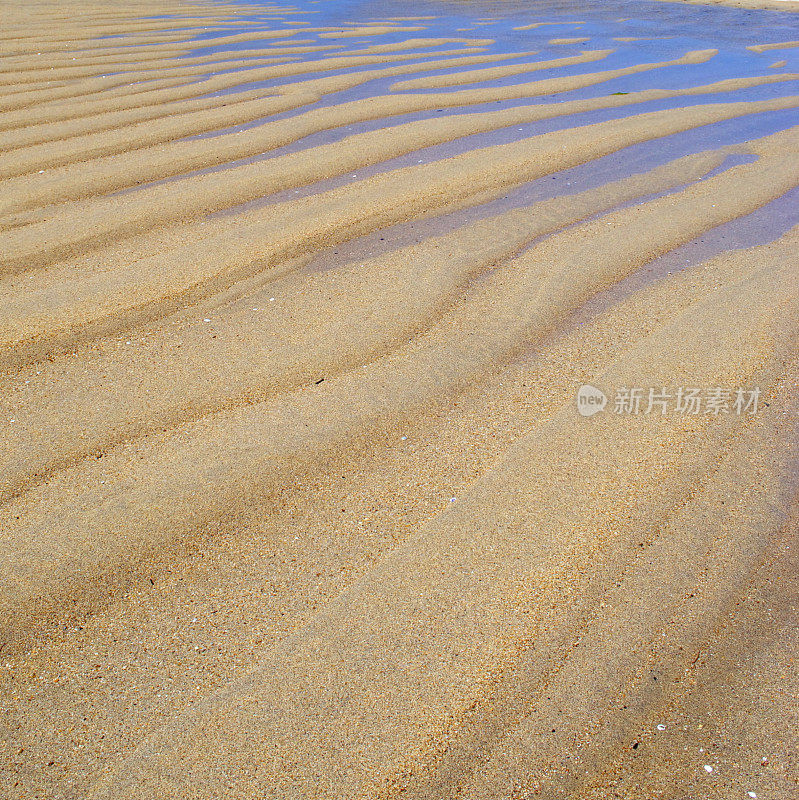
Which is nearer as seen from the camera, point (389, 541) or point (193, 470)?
point (389, 541)

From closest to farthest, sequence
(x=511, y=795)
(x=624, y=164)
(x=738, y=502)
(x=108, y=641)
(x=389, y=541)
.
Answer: (x=511, y=795)
(x=108, y=641)
(x=389, y=541)
(x=738, y=502)
(x=624, y=164)

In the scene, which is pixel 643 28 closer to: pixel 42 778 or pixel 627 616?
pixel 627 616

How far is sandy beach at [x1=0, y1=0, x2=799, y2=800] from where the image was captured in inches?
62.6

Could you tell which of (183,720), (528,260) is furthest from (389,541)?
(528,260)

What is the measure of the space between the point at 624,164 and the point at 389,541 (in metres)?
3.55

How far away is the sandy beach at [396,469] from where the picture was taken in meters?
1.59

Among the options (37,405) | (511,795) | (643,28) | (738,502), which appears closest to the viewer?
(511,795)

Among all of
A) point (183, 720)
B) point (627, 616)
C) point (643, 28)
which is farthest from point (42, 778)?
point (643, 28)

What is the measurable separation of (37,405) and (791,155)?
4.56m

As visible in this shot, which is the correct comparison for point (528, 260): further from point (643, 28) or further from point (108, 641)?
point (643, 28)

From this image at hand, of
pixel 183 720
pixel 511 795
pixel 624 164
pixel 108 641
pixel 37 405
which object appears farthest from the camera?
pixel 624 164

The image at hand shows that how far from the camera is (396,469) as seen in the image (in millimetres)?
2266

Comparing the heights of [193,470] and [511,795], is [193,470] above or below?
above

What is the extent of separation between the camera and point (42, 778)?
1515 mm
